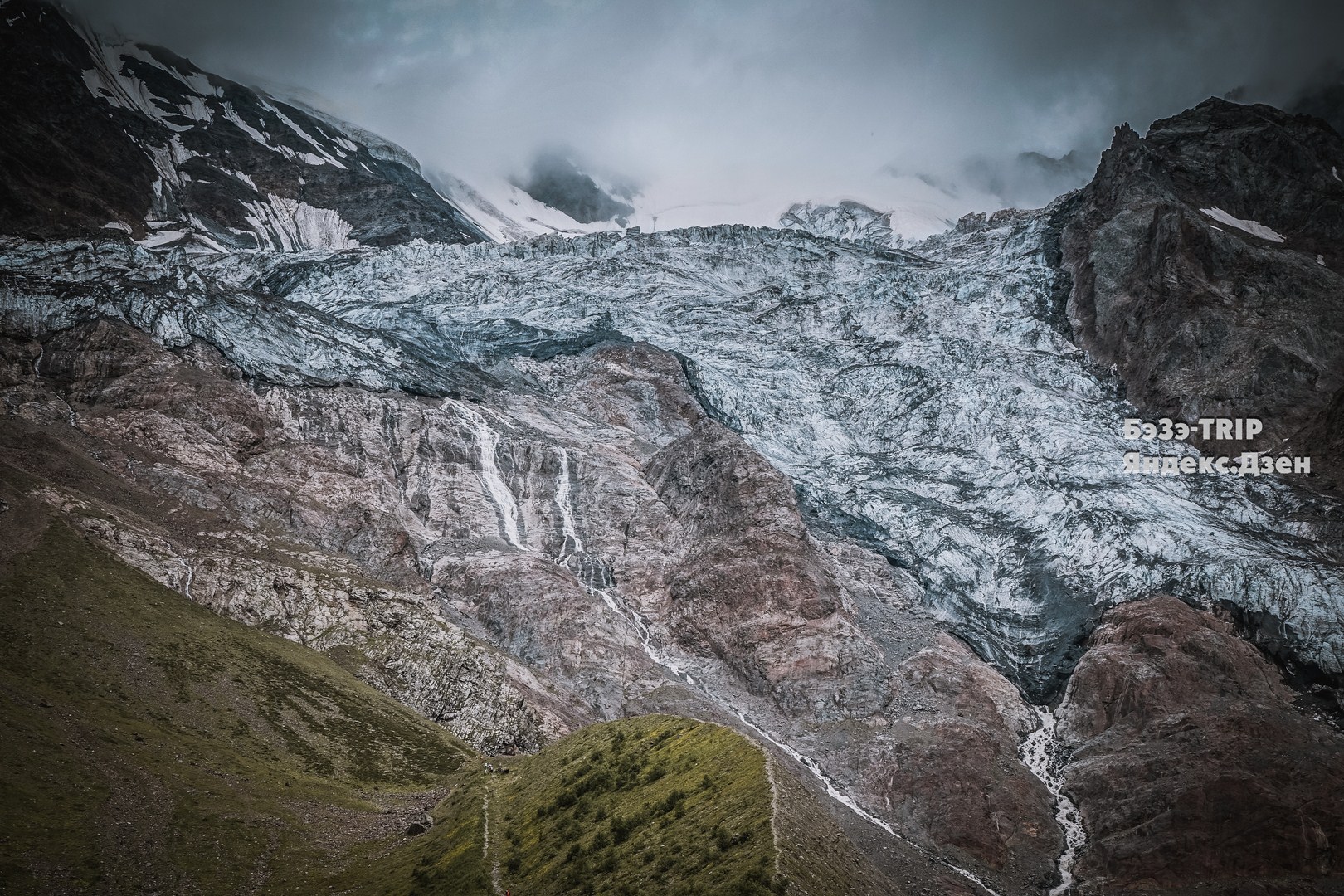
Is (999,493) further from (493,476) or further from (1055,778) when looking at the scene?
(493,476)

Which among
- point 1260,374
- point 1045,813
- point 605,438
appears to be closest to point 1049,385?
point 1260,374

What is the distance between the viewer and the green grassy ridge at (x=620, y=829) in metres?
40.5

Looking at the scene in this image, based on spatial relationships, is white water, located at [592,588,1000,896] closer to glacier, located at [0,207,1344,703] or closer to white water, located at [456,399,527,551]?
white water, located at [456,399,527,551]

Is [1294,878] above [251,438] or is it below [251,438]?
below

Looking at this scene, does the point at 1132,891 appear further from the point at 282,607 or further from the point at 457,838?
the point at 282,607

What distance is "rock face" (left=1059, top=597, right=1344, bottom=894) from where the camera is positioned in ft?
284

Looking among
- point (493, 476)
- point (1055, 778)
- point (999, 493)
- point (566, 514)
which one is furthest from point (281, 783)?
point (999, 493)

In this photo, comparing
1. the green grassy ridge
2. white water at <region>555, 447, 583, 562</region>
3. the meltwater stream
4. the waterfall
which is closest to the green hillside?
the green grassy ridge

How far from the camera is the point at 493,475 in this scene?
16062cm

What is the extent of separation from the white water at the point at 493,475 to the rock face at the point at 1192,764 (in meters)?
94.6

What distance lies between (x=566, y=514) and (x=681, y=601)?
31572 mm

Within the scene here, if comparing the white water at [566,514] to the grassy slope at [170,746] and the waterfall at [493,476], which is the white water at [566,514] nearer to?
the waterfall at [493,476]

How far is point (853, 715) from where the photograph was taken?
117 metres

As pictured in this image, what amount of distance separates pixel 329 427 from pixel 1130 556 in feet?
473
